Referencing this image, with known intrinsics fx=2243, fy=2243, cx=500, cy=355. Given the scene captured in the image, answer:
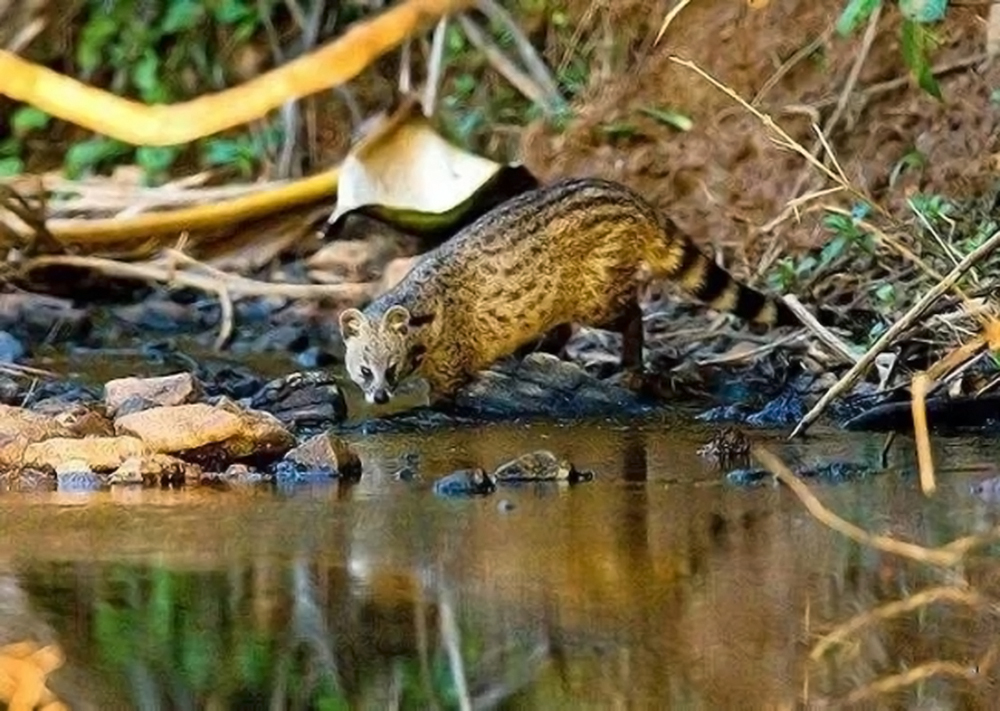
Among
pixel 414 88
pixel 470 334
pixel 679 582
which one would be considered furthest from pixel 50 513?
pixel 414 88

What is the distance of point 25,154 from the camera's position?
40.8 ft

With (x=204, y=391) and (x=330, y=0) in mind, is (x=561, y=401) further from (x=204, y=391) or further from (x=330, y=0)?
(x=330, y=0)

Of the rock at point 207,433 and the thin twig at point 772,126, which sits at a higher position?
the thin twig at point 772,126

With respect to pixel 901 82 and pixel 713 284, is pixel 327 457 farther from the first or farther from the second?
pixel 901 82

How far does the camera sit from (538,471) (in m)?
5.22

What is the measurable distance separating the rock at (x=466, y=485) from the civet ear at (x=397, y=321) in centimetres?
210

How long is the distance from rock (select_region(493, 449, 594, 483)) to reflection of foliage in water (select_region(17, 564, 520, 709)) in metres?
1.32

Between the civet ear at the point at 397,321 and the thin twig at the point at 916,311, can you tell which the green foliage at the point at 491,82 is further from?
the thin twig at the point at 916,311

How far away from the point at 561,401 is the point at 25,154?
6292 millimetres

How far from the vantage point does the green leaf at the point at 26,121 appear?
12297 millimetres

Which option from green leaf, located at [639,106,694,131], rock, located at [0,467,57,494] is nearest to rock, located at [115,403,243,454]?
rock, located at [0,467,57,494]

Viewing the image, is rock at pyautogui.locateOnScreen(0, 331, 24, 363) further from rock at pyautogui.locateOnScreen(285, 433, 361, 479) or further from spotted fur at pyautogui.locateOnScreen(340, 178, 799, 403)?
rock at pyautogui.locateOnScreen(285, 433, 361, 479)

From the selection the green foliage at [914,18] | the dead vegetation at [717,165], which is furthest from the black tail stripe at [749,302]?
the green foliage at [914,18]

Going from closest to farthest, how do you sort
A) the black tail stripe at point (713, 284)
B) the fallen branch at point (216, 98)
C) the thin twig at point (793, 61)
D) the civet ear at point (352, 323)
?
the fallen branch at point (216, 98), the civet ear at point (352, 323), the black tail stripe at point (713, 284), the thin twig at point (793, 61)
